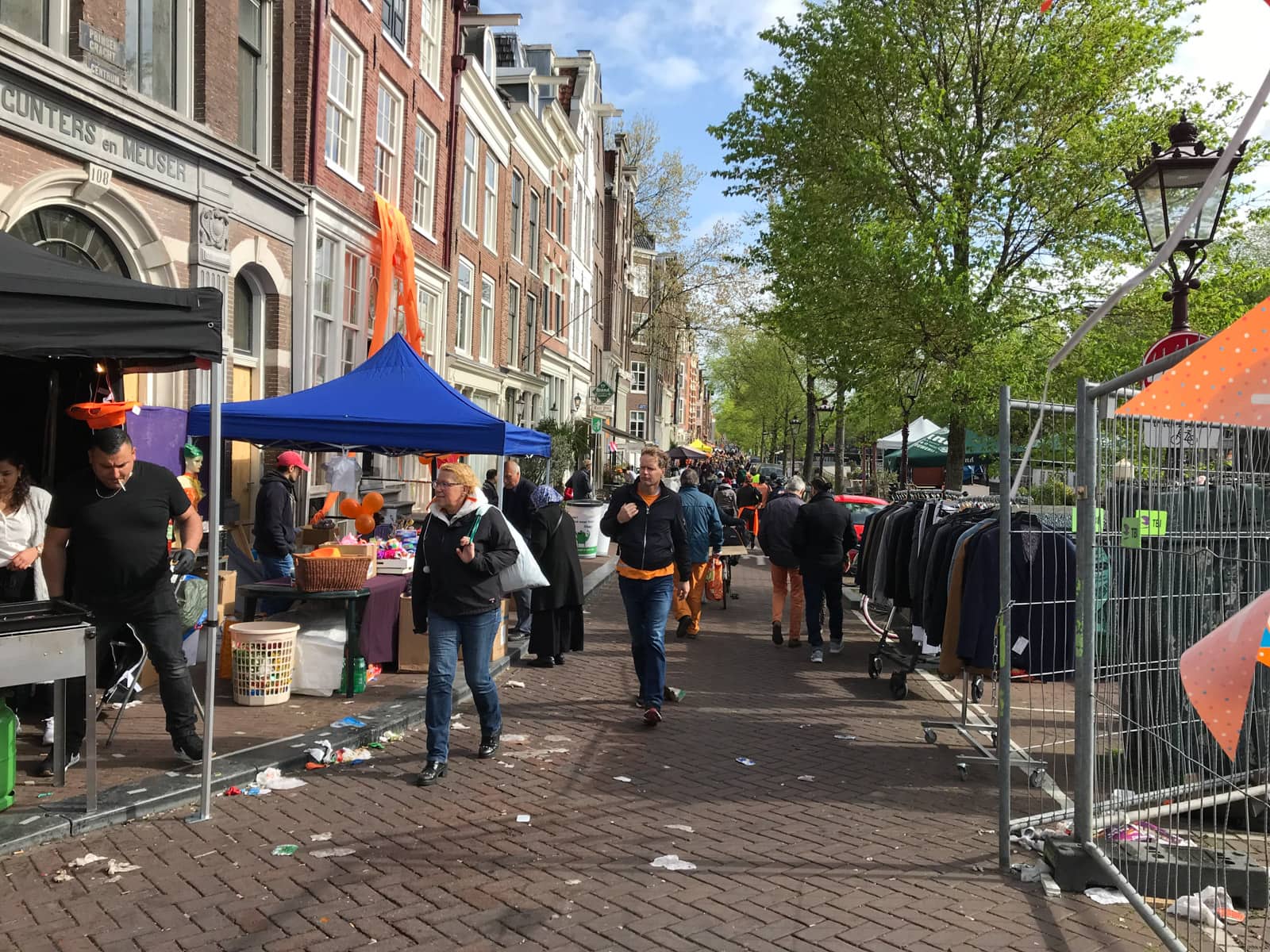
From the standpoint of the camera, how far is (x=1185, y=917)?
3859mm

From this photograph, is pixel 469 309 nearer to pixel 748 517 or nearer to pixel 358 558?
pixel 748 517

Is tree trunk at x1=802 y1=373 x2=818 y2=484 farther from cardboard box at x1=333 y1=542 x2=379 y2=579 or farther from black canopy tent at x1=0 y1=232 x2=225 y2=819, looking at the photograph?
black canopy tent at x1=0 y1=232 x2=225 y2=819

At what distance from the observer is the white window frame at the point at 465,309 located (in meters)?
23.3

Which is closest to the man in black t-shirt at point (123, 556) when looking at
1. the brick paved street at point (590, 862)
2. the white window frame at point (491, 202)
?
the brick paved street at point (590, 862)

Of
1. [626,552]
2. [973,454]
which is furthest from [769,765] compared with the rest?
[973,454]

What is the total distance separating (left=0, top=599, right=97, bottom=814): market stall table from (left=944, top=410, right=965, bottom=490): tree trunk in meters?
14.7

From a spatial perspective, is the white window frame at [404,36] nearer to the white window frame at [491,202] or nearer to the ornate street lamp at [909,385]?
the white window frame at [491,202]

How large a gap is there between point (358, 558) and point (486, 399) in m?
19.1

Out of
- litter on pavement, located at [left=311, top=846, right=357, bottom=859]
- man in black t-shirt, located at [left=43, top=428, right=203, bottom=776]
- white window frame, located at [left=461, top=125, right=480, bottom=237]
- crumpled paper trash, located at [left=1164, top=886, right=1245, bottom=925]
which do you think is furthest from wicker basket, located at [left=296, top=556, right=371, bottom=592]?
white window frame, located at [left=461, top=125, right=480, bottom=237]

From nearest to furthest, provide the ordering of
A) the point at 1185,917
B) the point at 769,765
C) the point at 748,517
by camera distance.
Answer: the point at 1185,917 < the point at 769,765 < the point at 748,517

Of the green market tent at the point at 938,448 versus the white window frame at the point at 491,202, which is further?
the green market tent at the point at 938,448

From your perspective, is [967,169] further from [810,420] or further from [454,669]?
[810,420]

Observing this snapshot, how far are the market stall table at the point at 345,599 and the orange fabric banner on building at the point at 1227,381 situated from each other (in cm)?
644

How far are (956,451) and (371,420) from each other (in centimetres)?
1174
